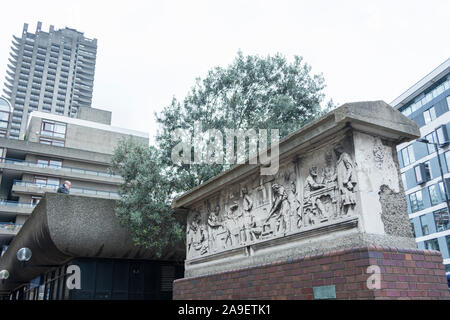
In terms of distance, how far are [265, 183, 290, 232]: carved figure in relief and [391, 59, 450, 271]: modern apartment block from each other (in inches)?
1256

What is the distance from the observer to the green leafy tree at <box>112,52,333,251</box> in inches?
496

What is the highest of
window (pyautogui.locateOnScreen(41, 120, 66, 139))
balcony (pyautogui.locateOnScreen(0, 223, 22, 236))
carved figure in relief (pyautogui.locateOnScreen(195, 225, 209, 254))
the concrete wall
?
the concrete wall

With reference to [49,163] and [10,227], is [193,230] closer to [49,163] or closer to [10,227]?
[10,227]

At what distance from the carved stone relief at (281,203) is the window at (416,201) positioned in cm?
3525

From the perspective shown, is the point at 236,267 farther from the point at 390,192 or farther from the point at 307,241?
the point at 390,192

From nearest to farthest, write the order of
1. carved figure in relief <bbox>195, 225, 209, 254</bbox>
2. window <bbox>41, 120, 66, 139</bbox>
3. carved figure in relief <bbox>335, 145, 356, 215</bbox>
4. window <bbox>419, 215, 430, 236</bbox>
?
carved figure in relief <bbox>335, 145, 356, 215</bbox> → carved figure in relief <bbox>195, 225, 209, 254</bbox> → window <bbox>419, 215, 430, 236</bbox> → window <bbox>41, 120, 66, 139</bbox>

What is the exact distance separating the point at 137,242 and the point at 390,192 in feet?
24.7

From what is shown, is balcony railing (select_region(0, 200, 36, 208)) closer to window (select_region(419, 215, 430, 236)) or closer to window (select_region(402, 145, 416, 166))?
window (select_region(402, 145, 416, 166))

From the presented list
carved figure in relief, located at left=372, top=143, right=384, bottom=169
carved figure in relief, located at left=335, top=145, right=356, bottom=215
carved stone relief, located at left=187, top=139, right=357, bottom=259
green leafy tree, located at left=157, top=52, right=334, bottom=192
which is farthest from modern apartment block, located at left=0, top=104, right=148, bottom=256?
carved figure in relief, located at left=372, top=143, right=384, bottom=169

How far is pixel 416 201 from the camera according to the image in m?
39.6

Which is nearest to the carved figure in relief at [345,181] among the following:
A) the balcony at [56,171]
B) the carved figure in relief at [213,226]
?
the carved figure in relief at [213,226]

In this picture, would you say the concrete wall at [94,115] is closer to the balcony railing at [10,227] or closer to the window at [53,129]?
the window at [53,129]

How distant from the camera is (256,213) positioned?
23.8 ft
